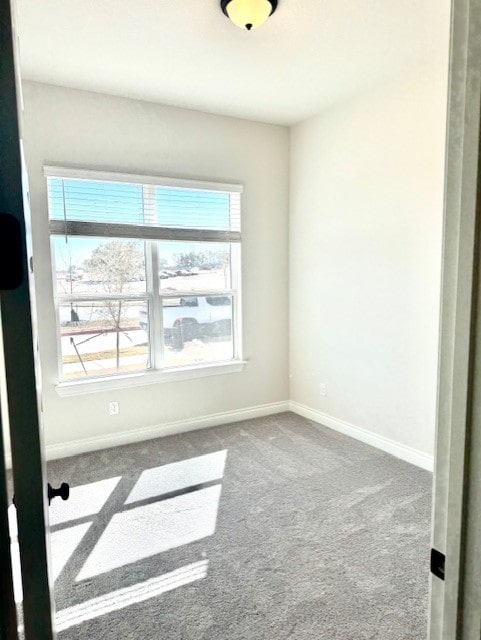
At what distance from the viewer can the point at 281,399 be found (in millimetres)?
4504

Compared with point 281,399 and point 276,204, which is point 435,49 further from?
point 281,399

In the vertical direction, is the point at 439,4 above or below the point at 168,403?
above

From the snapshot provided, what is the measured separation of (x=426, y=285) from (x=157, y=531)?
7.95ft

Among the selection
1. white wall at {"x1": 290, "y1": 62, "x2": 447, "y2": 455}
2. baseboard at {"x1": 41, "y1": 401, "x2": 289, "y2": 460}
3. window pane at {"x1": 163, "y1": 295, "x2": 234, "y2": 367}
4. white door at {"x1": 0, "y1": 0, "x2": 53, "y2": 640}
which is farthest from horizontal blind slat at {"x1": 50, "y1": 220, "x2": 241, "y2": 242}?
white door at {"x1": 0, "y1": 0, "x2": 53, "y2": 640}

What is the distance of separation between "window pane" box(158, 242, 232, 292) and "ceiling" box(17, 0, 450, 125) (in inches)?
48.4

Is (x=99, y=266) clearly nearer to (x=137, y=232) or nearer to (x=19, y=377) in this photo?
(x=137, y=232)

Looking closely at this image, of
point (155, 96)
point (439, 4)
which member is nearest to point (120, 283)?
point (155, 96)

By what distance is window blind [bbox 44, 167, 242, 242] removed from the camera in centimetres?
330

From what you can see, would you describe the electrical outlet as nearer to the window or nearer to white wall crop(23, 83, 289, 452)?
white wall crop(23, 83, 289, 452)

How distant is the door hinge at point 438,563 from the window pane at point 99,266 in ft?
10.7

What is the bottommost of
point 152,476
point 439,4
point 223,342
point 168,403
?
point 152,476

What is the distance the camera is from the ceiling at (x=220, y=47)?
Answer: 7.48 ft

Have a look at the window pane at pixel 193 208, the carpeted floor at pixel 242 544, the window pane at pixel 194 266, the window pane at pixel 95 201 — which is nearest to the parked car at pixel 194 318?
the window pane at pixel 194 266

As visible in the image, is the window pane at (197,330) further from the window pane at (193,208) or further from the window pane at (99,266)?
the window pane at (193,208)
